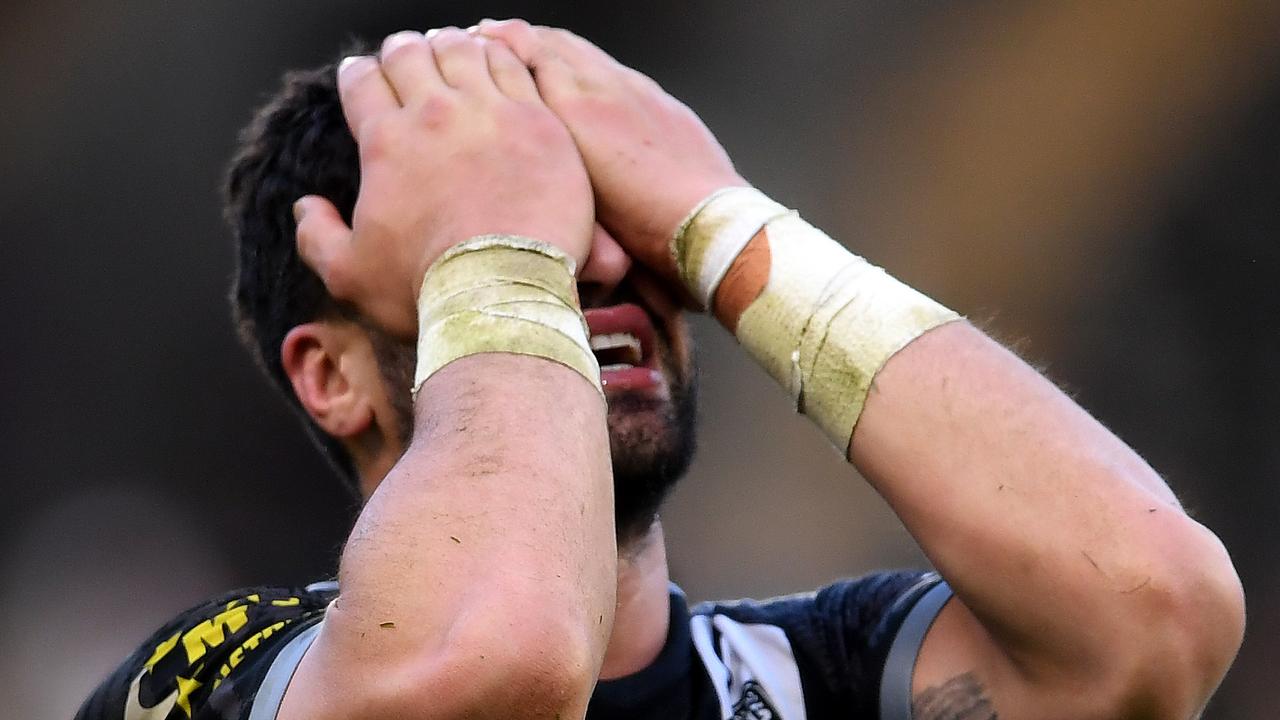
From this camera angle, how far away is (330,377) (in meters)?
1.69

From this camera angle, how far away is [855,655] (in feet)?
5.23

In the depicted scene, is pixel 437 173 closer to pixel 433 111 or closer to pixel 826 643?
pixel 433 111

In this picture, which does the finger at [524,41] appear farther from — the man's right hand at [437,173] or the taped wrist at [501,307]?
the taped wrist at [501,307]

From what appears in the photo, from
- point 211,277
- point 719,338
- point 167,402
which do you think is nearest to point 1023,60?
point 719,338

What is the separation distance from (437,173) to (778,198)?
3004mm

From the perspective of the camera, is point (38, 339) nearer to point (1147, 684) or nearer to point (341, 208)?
point (341, 208)

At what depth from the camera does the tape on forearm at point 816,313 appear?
4.19ft

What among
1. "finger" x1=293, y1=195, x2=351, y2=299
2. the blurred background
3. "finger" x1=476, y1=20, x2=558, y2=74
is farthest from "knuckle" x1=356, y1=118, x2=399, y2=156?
the blurred background

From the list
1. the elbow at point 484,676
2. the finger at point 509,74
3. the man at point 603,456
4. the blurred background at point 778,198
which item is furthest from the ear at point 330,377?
the blurred background at point 778,198

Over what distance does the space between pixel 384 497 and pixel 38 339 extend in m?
3.22

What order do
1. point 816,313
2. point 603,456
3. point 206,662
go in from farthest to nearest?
point 206,662 → point 816,313 → point 603,456

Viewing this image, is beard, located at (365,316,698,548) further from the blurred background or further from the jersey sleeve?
the blurred background

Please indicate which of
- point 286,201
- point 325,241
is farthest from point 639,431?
point 286,201

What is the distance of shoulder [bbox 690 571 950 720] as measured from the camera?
5.04 ft
